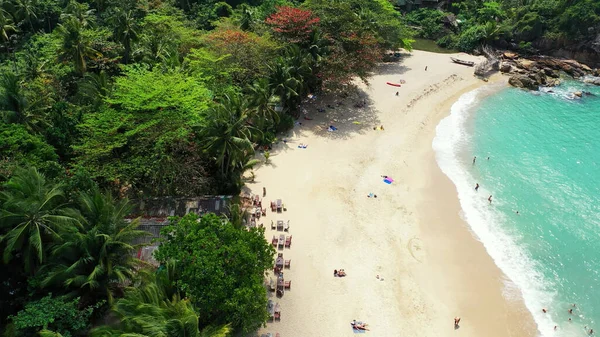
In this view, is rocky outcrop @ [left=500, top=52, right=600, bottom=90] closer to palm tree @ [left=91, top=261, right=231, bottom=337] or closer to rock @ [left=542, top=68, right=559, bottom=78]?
rock @ [left=542, top=68, right=559, bottom=78]

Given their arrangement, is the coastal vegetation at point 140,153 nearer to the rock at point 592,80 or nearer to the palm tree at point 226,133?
the palm tree at point 226,133

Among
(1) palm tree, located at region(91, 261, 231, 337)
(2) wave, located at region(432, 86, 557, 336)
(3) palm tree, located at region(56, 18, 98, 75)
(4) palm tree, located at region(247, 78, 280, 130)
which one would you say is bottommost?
(2) wave, located at region(432, 86, 557, 336)

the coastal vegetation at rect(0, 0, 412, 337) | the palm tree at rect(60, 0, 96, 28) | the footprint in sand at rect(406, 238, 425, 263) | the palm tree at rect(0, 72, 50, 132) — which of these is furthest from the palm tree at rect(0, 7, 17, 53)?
the footprint in sand at rect(406, 238, 425, 263)

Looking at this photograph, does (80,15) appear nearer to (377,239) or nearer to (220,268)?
(220,268)

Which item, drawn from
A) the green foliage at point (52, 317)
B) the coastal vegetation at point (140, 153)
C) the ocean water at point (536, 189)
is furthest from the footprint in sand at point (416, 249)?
the green foliage at point (52, 317)

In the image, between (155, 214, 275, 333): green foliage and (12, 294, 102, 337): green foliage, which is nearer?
(12, 294, 102, 337): green foliage

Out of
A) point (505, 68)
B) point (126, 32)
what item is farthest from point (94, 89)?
point (505, 68)
